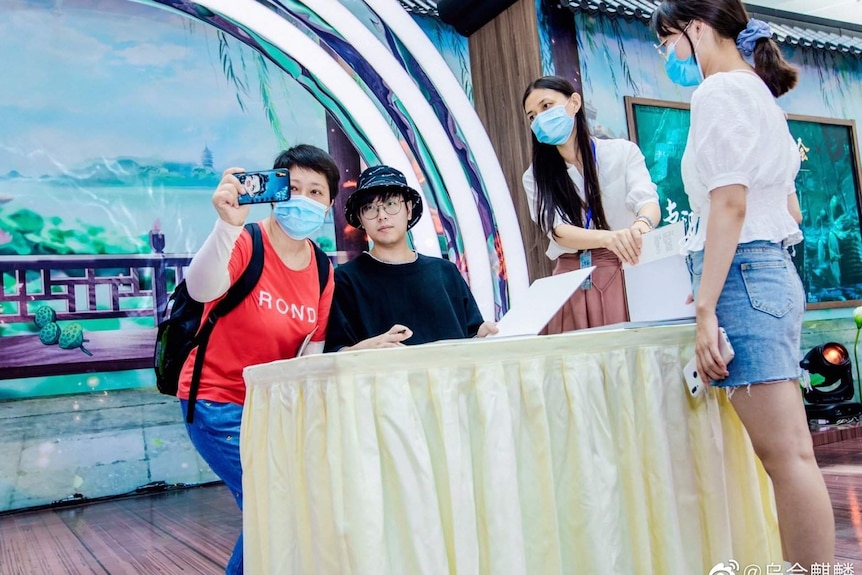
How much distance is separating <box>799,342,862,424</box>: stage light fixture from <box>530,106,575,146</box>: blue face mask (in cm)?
412

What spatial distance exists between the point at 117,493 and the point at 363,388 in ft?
12.7

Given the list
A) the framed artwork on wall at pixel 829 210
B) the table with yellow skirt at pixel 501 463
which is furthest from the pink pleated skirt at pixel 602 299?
the framed artwork on wall at pixel 829 210

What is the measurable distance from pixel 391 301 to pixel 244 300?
1.45ft

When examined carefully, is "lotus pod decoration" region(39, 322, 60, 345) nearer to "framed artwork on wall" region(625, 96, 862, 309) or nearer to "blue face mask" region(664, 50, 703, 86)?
"blue face mask" region(664, 50, 703, 86)

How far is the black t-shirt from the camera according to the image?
1979 millimetres

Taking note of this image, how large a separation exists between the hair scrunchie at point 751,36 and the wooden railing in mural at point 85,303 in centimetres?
401

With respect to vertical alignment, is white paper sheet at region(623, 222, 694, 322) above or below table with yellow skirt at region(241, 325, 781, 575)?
above

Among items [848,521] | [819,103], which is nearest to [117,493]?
[848,521]

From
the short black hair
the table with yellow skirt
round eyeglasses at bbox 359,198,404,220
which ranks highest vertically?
the short black hair

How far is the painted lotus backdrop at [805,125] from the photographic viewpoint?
18.6 ft

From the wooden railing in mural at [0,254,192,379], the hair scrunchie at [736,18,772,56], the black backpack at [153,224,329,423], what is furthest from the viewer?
Result: the wooden railing in mural at [0,254,192,379]

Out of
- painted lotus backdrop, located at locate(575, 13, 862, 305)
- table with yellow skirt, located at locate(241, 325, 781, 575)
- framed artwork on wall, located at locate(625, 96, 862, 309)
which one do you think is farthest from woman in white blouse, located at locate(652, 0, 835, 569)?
framed artwork on wall, located at locate(625, 96, 862, 309)

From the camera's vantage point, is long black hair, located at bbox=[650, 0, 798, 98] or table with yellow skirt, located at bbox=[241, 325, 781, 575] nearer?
table with yellow skirt, located at bbox=[241, 325, 781, 575]

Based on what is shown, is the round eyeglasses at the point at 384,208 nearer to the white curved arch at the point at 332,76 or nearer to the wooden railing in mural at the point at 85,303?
the white curved arch at the point at 332,76
